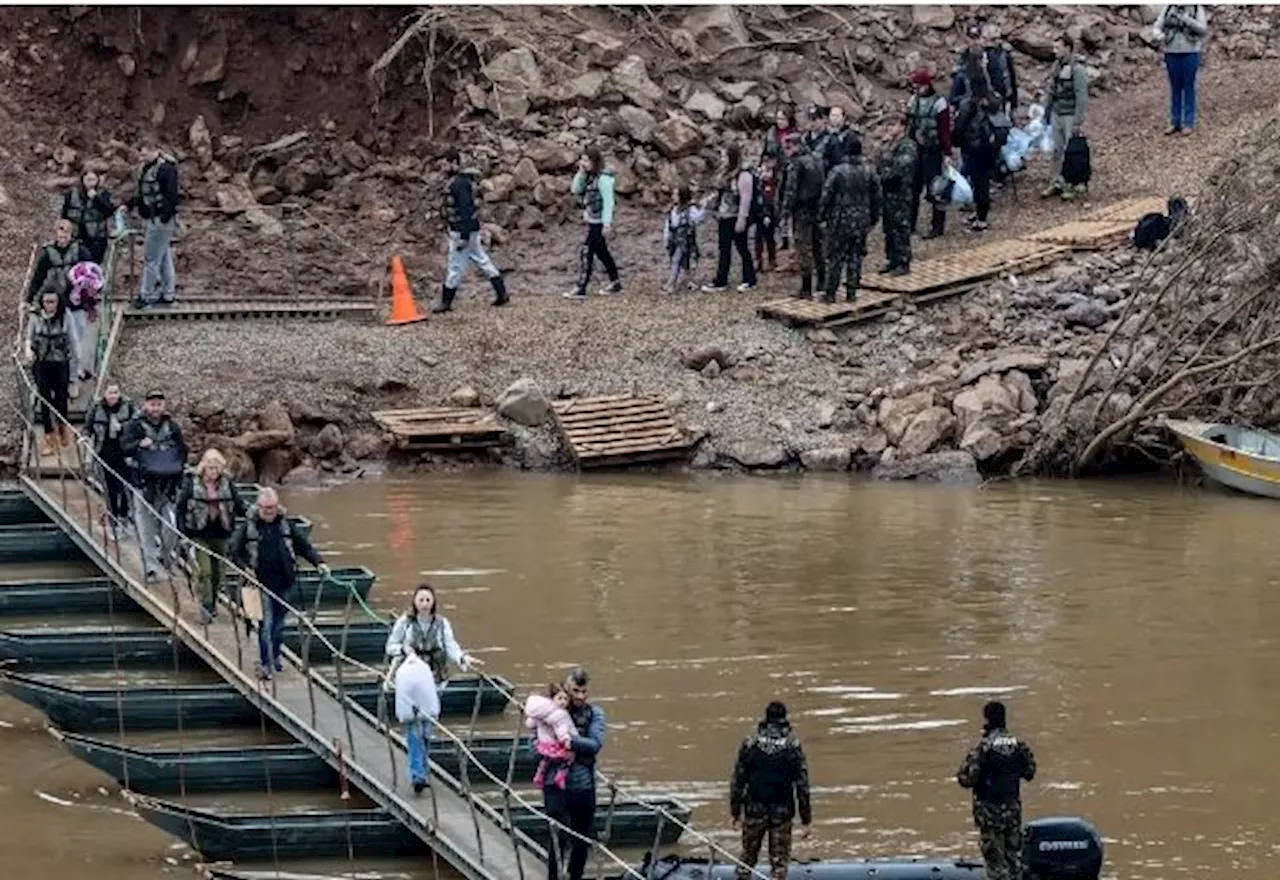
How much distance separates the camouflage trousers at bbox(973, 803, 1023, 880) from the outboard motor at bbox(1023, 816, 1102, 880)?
0.30 ft

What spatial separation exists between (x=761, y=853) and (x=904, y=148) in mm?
16164

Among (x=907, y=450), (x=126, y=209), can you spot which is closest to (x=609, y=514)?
(x=907, y=450)

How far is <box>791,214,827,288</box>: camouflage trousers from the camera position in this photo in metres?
33.2

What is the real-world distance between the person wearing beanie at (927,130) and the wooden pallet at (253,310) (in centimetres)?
716

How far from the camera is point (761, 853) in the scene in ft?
60.6

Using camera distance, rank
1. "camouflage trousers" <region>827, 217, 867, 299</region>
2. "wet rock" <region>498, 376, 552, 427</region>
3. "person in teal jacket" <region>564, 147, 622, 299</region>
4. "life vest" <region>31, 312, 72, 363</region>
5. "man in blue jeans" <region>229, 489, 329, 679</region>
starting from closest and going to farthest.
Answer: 1. "man in blue jeans" <region>229, 489, 329, 679</region>
2. "life vest" <region>31, 312, 72, 363</region>
3. "wet rock" <region>498, 376, 552, 427</region>
4. "camouflage trousers" <region>827, 217, 867, 299</region>
5. "person in teal jacket" <region>564, 147, 622, 299</region>

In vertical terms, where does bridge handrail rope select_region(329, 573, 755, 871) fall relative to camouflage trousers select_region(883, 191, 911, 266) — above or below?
below

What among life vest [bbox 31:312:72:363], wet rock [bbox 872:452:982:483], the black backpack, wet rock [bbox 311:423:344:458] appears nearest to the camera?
life vest [bbox 31:312:72:363]

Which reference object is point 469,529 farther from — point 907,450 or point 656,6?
point 656,6

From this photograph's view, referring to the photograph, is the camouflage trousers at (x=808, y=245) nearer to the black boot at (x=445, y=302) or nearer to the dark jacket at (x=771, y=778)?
the black boot at (x=445, y=302)

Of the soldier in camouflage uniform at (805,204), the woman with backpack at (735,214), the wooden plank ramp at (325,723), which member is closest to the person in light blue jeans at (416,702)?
the wooden plank ramp at (325,723)

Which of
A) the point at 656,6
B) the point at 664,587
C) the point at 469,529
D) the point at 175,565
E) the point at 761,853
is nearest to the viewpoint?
the point at 761,853

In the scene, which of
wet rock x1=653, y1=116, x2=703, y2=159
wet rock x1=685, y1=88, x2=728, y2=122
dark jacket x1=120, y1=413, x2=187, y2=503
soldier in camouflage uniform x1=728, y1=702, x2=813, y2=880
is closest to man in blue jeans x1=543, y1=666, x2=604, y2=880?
soldier in camouflage uniform x1=728, y1=702, x2=813, y2=880

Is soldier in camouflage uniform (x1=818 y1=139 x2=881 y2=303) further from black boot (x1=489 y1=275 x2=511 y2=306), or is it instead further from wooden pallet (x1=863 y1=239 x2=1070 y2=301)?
black boot (x1=489 y1=275 x2=511 y2=306)
